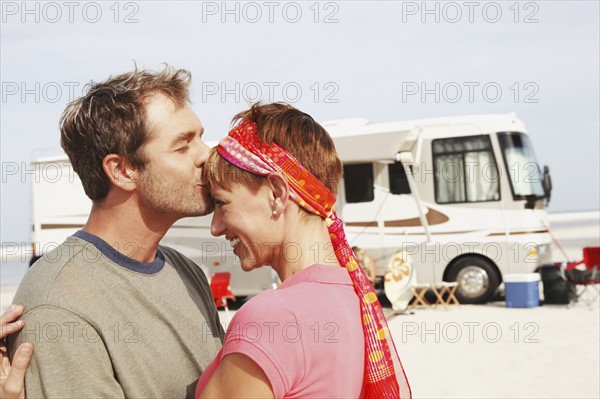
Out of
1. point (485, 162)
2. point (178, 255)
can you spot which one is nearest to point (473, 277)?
point (485, 162)

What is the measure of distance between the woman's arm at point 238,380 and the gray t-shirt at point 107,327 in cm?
35

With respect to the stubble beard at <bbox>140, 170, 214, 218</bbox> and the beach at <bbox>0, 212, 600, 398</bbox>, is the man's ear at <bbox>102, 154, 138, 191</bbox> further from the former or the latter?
the beach at <bbox>0, 212, 600, 398</bbox>

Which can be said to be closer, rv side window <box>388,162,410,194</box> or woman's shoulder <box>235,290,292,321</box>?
woman's shoulder <box>235,290,292,321</box>

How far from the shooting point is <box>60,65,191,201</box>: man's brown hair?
7.64 ft

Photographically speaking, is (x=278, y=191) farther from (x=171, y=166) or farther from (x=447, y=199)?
(x=447, y=199)

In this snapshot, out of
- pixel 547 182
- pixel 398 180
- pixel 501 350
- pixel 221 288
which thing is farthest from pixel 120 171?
pixel 547 182

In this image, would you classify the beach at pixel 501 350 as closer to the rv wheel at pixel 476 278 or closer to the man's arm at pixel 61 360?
the rv wheel at pixel 476 278

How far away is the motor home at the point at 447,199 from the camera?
13.2m

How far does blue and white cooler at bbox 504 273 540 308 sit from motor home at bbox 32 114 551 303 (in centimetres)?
69

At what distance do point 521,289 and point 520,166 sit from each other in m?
2.19

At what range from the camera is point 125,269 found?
90.9 inches

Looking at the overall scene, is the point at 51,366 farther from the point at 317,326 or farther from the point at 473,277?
the point at 473,277

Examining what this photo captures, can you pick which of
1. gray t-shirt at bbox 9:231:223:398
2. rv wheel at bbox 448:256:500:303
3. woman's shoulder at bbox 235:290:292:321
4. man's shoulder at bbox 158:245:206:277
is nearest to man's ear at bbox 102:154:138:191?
gray t-shirt at bbox 9:231:223:398

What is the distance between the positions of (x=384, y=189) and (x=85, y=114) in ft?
38.2
